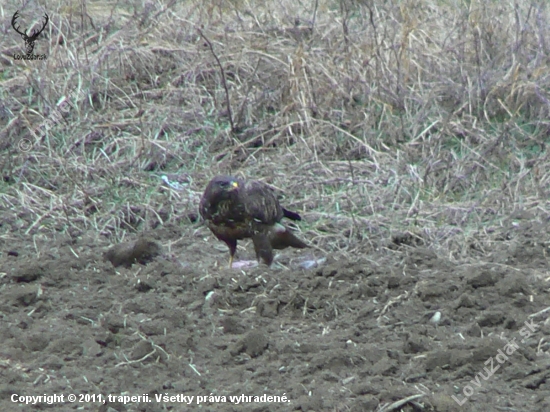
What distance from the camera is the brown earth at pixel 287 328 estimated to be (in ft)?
14.1

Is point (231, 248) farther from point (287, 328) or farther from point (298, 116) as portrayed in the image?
point (298, 116)

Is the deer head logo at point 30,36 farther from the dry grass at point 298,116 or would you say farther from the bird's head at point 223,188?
the bird's head at point 223,188

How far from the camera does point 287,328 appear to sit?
512 centimetres

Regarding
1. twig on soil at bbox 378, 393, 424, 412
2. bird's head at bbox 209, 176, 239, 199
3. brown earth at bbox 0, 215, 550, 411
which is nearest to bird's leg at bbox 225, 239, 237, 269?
brown earth at bbox 0, 215, 550, 411

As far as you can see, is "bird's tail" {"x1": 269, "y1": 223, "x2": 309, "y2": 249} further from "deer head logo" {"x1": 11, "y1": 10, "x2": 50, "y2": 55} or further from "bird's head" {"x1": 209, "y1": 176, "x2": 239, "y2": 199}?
"deer head logo" {"x1": 11, "y1": 10, "x2": 50, "y2": 55}

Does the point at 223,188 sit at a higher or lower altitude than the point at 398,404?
higher

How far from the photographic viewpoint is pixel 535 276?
18.9ft

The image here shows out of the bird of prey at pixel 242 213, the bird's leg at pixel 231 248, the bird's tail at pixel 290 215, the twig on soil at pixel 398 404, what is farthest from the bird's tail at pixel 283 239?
the twig on soil at pixel 398 404

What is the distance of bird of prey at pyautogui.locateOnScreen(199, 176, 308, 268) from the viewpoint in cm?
586

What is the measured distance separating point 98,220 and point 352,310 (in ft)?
8.48

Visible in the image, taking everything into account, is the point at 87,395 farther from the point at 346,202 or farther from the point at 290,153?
the point at 290,153

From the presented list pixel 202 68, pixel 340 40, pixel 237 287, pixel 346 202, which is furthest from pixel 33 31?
pixel 237 287

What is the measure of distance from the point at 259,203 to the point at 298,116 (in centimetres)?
245

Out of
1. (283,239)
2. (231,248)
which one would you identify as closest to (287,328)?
(231,248)
